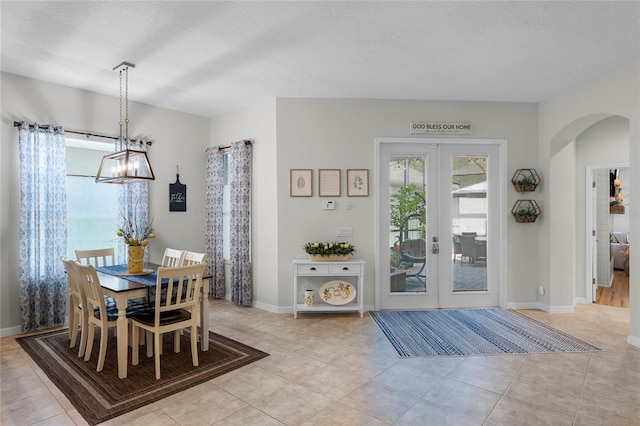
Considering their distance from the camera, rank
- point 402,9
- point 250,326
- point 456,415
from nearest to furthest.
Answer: point 456,415 < point 402,9 < point 250,326

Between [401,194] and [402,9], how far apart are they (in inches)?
102

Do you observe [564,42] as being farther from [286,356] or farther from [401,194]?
[286,356]

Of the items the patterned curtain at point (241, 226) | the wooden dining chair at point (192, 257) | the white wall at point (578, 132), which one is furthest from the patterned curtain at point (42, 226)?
the white wall at point (578, 132)

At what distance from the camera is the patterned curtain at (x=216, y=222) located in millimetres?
5559

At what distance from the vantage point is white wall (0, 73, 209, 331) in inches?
156

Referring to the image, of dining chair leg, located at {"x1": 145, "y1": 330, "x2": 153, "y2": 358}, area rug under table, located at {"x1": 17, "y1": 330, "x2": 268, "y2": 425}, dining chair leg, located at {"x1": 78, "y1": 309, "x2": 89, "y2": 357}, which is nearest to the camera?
area rug under table, located at {"x1": 17, "y1": 330, "x2": 268, "y2": 425}

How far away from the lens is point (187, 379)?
2.90 metres

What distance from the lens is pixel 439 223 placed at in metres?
4.94

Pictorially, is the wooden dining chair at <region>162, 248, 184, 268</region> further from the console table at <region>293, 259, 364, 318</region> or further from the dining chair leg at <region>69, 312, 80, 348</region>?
the console table at <region>293, 259, 364, 318</region>

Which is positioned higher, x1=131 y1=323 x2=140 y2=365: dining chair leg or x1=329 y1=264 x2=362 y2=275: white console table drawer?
x1=329 y1=264 x2=362 y2=275: white console table drawer

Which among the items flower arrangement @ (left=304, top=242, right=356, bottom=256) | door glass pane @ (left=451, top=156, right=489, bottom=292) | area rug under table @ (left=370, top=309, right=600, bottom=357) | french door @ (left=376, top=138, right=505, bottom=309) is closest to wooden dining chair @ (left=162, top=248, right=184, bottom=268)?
flower arrangement @ (left=304, top=242, right=356, bottom=256)

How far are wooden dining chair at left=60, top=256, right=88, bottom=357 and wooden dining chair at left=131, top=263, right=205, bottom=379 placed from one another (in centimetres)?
51

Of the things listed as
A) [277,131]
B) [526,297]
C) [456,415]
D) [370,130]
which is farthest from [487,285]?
[277,131]

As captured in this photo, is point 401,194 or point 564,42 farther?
point 401,194
